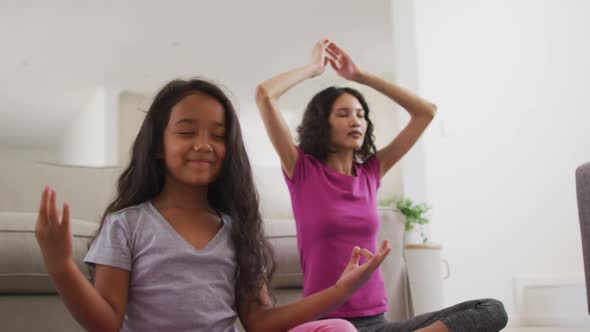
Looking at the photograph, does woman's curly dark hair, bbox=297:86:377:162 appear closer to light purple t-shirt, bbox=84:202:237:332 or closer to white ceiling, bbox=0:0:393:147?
light purple t-shirt, bbox=84:202:237:332

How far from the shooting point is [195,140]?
994mm

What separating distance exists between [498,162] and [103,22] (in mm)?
3579

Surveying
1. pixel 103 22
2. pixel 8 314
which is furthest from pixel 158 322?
pixel 103 22

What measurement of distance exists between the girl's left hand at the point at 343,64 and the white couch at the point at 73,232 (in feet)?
1.91

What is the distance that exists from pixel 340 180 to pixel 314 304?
2.30 ft

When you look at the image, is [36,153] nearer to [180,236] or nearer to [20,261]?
[20,261]

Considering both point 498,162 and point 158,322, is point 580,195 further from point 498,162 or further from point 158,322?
point 498,162

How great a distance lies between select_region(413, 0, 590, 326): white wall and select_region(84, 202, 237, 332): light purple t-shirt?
2.78 meters

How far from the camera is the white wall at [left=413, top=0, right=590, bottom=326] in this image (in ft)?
11.7

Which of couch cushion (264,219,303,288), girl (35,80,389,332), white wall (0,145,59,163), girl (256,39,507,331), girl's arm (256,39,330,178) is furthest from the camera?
white wall (0,145,59,163)

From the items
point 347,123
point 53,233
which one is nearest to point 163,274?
point 53,233

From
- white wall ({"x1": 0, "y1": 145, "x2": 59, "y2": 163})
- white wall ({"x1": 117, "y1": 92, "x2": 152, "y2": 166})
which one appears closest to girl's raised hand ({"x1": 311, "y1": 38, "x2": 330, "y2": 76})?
white wall ({"x1": 117, "y1": 92, "x2": 152, "y2": 166})

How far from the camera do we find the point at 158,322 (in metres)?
0.89

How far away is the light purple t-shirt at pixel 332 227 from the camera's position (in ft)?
4.93
